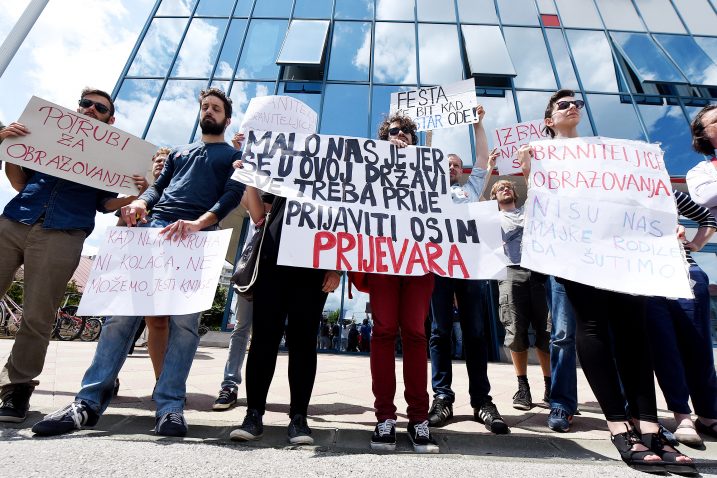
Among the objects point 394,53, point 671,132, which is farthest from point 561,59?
point 394,53

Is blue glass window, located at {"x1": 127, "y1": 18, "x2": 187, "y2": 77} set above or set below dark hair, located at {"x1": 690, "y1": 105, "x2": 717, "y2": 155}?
above

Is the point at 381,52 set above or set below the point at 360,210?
above

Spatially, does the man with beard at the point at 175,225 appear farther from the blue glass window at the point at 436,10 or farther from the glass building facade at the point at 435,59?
the blue glass window at the point at 436,10

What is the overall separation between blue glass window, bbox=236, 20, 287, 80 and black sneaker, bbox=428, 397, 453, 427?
1029cm

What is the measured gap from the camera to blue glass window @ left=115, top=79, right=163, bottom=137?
9.98m

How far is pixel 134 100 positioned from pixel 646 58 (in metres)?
14.2

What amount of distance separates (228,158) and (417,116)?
2411 mm

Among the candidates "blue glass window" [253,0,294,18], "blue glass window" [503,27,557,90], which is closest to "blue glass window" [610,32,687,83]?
"blue glass window" [503,27,557,90]

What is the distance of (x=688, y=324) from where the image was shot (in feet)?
8.22

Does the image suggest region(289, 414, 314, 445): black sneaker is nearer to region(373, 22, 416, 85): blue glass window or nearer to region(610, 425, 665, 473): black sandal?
region(610, 425, 665, 473): black sandal

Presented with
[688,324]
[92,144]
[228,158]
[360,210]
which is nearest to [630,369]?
[688,324]

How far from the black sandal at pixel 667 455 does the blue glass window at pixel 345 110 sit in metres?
8.80

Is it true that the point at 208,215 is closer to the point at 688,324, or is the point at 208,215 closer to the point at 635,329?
the point at 635,329

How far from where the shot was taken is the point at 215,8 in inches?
474
